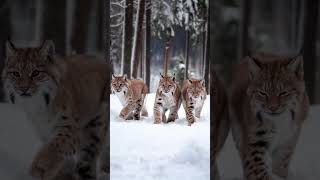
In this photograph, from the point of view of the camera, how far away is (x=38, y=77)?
230 cm

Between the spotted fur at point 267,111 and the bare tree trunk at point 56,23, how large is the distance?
87cm

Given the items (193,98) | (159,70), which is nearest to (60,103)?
(193,98)

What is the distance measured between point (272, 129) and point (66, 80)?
105 centimetres

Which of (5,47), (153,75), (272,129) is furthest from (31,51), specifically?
(153,75)

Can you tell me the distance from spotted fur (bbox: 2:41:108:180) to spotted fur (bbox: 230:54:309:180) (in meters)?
0.69

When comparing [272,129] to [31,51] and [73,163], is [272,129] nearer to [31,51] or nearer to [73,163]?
[73,163]

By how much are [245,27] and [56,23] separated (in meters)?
0.92

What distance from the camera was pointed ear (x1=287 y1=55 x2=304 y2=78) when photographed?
2.35 meters

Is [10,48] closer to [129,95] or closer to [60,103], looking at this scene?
[60,103]

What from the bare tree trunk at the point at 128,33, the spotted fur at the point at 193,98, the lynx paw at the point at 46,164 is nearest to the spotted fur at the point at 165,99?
the spotted fur at the point at 193,98

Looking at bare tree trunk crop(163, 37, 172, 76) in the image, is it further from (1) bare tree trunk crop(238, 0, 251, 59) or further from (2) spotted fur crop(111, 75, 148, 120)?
(1) bare tree trunk crop(238, 0, 251, 59)

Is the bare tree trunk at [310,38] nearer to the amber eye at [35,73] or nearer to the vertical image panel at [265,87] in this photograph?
the vertical image panel at [265,87]

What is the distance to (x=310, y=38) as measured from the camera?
2.35 metres

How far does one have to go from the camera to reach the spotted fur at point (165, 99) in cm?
565
